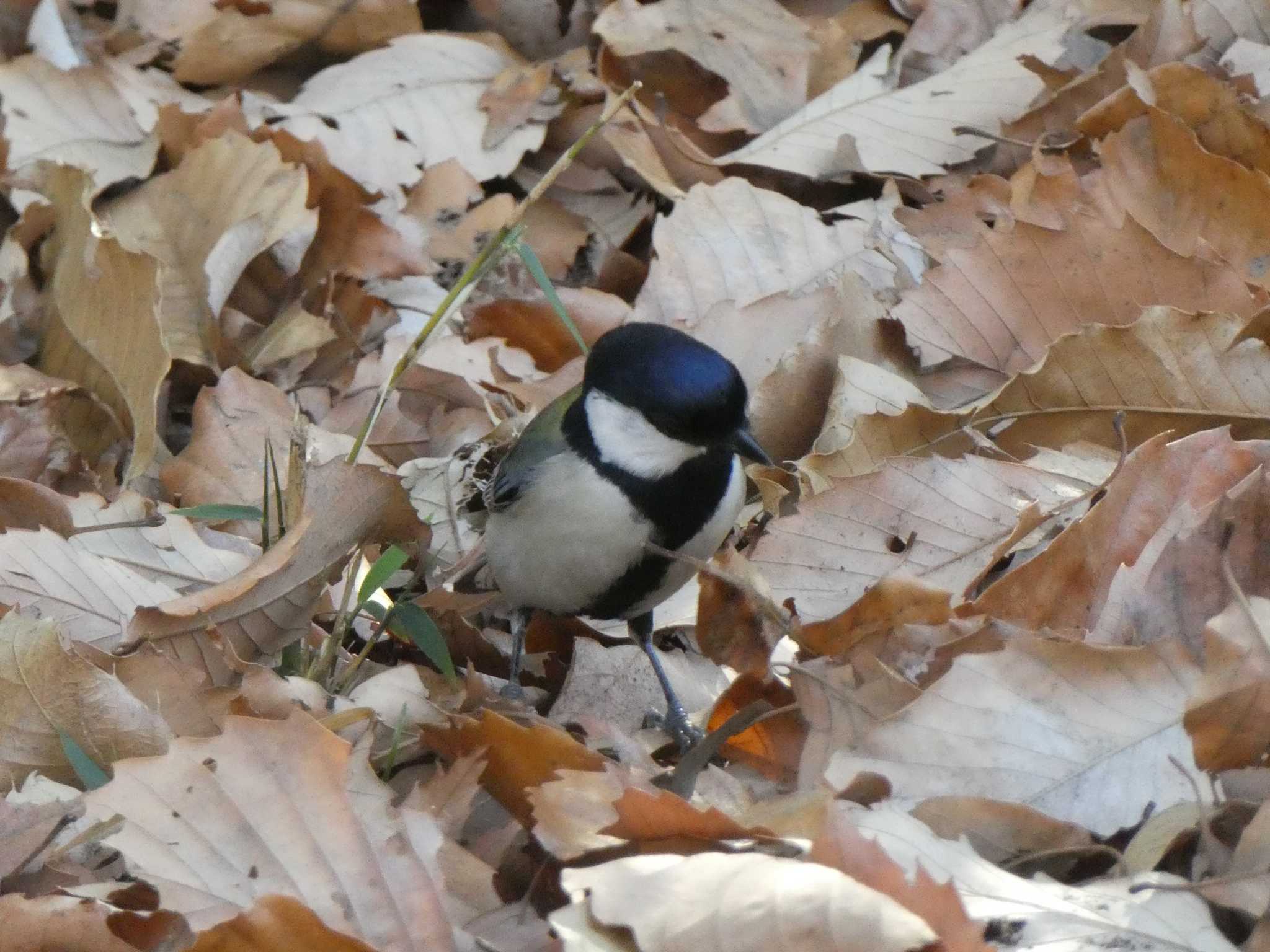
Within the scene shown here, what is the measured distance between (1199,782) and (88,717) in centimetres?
170

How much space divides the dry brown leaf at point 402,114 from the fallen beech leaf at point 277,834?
9.29 feet

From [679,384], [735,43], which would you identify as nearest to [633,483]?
[679,384]

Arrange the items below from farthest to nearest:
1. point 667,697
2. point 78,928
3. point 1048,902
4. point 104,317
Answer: point 104,317, point 667,697, point 78,928, point 1048,902

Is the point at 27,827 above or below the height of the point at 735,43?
below

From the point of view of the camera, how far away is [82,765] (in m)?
2.44

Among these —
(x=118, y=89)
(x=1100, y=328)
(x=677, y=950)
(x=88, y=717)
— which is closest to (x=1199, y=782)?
(x=677, y=950)

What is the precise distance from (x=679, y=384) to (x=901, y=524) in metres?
0.53

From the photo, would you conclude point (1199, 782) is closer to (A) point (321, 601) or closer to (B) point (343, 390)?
(A) point (321, 601)

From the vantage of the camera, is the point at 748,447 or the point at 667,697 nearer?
the point at 667,697

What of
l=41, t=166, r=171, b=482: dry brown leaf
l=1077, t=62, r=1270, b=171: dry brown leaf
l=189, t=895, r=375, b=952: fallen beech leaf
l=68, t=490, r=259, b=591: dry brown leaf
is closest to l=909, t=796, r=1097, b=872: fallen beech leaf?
l=189, t=895, r=375, b=952: fallen beech leaf

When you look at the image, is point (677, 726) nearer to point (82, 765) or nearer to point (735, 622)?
point (735, 622)

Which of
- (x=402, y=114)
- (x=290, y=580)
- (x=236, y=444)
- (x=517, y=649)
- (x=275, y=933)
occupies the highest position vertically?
(x=275, y=933)

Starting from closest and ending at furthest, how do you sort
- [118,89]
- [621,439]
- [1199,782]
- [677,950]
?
[677,950] → [1199,782] → [621,439] → [118,89]

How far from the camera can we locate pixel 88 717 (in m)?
2.50
